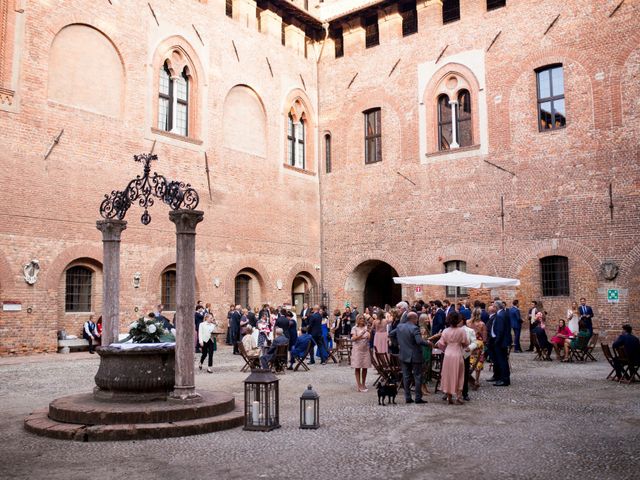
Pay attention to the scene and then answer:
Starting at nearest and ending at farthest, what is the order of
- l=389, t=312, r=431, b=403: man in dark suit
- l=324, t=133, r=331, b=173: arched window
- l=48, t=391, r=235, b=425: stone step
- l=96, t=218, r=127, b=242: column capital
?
1. l=48, t=391, r=235, b=425: stone step
2. l=389, t=312, r=431, b=403: man in dark suit
3. l=96, t=218, r=127, b=242: column capital
4. l=324, t=133, r=331, b=173: arched window

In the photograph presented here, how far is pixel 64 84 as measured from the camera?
1769 cm

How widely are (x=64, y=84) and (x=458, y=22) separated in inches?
516

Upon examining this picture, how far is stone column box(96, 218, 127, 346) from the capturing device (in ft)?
34.4

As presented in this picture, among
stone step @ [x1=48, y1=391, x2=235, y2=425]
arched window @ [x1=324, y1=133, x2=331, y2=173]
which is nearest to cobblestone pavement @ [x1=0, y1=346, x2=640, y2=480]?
stone step @ [x1=48, y1=391, x2=235, y2=425]

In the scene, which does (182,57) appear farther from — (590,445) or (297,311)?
(590,445)

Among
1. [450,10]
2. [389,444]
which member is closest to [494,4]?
[450,10]

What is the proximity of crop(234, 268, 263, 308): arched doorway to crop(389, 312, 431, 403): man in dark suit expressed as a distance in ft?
41.6

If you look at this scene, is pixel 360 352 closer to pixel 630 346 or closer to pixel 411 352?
pixel 411 352

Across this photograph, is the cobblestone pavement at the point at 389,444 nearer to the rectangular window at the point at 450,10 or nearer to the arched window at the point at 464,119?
the arched window at the point at 464,119

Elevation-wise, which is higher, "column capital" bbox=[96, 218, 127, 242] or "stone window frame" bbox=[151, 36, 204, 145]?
"stone window frame" bbox=[151, 36, 204, 145]

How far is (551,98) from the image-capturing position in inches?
800

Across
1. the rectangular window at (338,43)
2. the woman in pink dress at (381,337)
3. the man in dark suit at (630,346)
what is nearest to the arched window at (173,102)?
the rectangular window at (338,43)

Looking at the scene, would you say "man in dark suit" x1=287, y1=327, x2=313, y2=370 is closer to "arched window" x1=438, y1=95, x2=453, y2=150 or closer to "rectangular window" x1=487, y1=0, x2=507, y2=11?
"arched window" x1=438, y1=95, x2=453, y2=150

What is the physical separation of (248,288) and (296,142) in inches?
247
